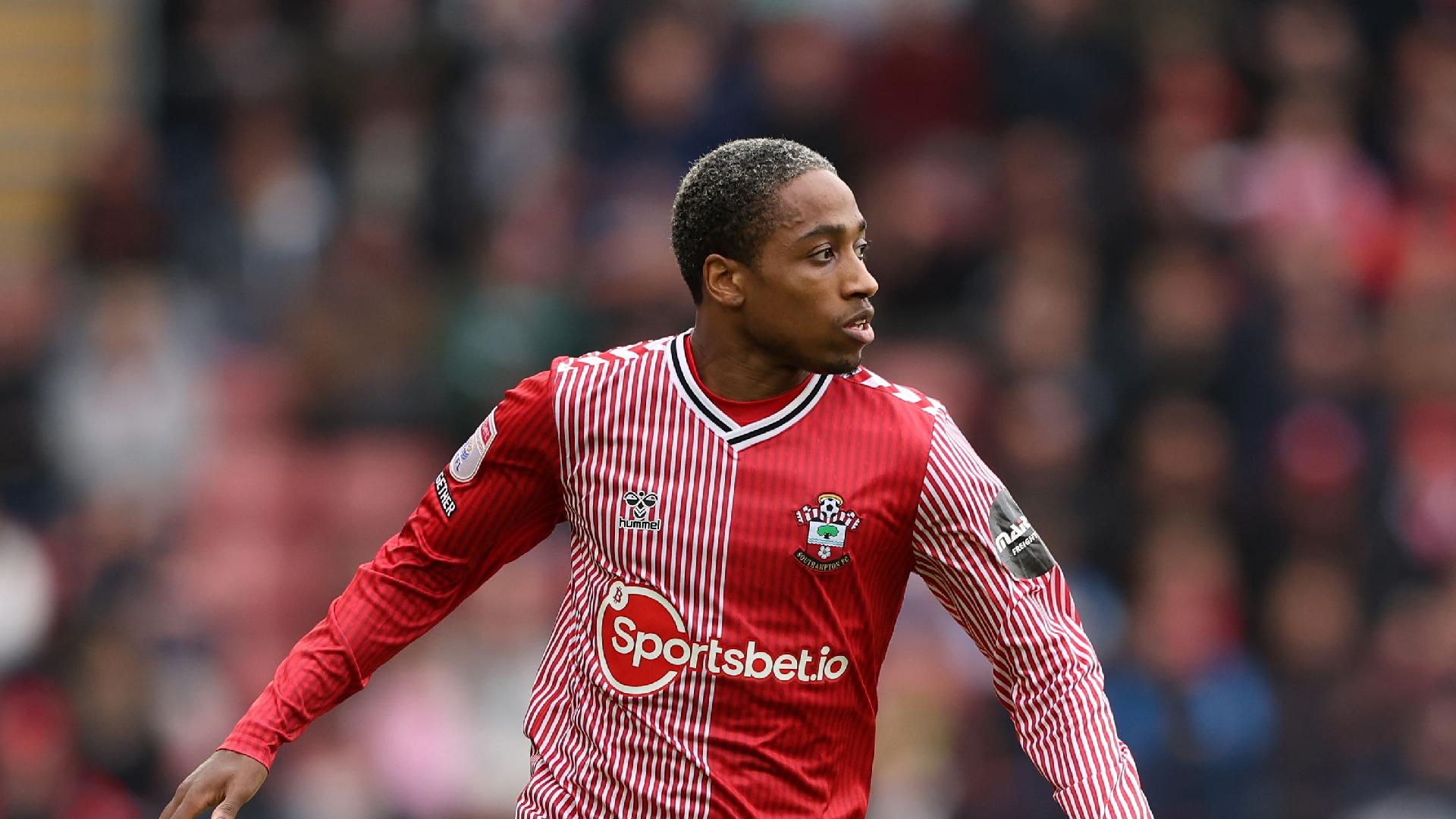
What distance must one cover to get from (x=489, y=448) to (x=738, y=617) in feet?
2.09

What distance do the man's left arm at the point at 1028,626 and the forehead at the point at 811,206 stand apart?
0.47 meters

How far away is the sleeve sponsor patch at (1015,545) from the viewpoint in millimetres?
4230

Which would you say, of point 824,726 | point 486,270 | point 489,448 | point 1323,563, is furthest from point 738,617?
point 486,270

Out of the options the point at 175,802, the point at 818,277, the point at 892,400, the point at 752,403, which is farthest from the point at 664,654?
the point at 175,802

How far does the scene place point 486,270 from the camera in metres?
10.8

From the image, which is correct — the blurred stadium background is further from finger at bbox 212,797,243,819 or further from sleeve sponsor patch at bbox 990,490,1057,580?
finger at bbox 212,797,243,819

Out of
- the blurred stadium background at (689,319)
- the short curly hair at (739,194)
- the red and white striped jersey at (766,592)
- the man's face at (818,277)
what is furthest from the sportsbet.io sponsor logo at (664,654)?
the blurred stadium background at (689,319)

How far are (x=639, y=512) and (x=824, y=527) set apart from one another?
37cm

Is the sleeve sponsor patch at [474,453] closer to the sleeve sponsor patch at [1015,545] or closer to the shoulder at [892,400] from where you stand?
the shoulder at [892,400]

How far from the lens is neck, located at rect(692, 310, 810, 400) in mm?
4359

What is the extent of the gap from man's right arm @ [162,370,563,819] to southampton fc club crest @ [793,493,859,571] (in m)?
0.56

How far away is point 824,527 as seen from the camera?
4.27 meters

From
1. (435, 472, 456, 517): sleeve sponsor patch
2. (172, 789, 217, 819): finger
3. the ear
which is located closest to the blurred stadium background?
(435, 472, 456, 517): sleeve sponsor patch

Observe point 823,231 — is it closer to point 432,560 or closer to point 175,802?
point 432,560
